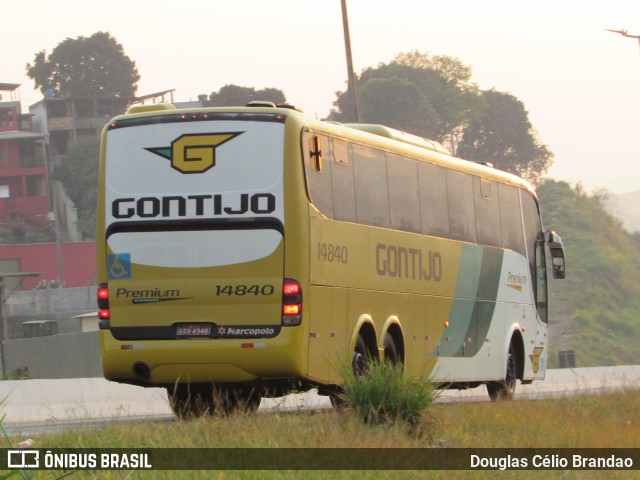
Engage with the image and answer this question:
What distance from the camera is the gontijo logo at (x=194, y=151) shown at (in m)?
14.3

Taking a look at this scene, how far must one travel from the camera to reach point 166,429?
456 inches

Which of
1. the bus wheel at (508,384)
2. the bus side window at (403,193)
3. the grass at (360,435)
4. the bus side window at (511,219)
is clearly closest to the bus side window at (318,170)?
the bus side window at (403,193)

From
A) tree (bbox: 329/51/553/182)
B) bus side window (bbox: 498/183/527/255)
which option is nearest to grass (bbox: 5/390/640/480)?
bus side window (bbox: 498/183/527/255)

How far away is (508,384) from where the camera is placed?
870 inches

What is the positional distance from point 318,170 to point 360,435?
440 cm

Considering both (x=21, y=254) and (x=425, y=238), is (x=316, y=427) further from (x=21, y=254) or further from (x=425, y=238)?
(x=21, y=254)

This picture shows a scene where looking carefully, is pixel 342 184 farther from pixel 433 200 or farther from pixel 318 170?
pixel 433 200

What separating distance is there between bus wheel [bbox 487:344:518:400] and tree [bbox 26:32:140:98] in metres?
114

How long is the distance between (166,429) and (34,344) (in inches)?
1368

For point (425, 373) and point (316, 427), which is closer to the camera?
point (316, 427)

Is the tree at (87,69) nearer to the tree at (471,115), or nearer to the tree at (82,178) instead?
the tree at (82,178)

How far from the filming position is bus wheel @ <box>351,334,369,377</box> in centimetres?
1538

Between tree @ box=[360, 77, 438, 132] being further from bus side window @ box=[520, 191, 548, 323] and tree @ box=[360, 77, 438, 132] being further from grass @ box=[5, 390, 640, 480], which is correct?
grass @ box=[5, 390, 640, 480]

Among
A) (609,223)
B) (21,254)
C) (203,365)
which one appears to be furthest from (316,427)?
(609,223)
